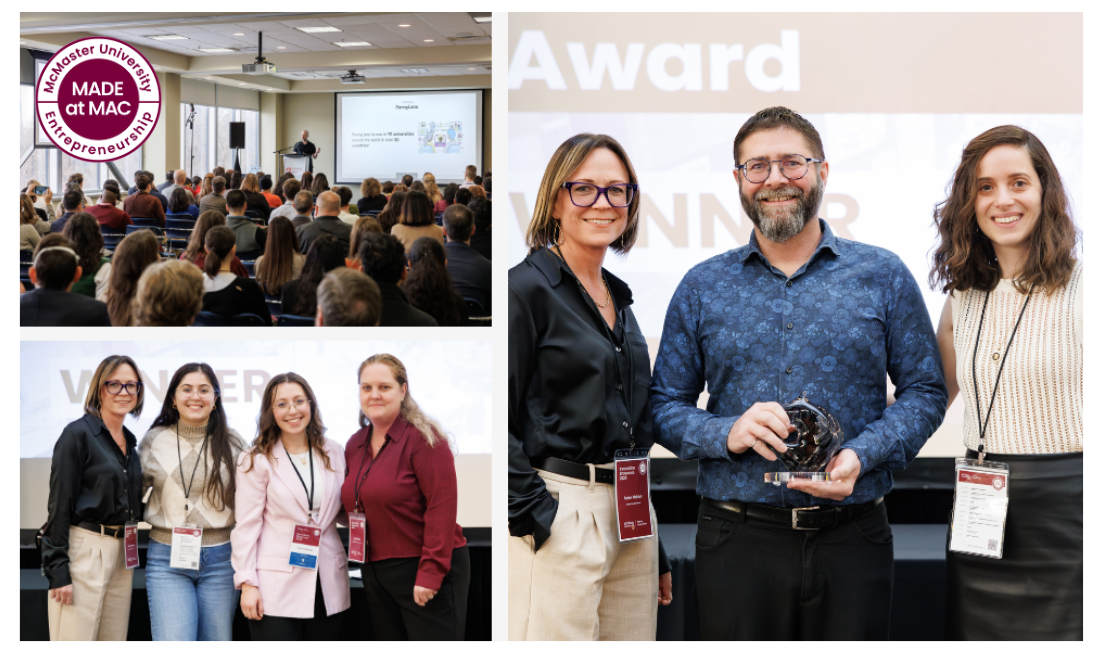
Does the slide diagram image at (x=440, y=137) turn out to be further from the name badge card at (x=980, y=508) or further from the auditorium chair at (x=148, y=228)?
the name badge card at (x=980, y=508)

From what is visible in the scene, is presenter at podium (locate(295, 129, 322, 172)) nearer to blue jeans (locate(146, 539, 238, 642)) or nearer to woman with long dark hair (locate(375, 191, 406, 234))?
woman with long dark hair (locate(375, 191, 406, 234))

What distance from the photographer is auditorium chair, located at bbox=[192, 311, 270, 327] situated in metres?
2.09

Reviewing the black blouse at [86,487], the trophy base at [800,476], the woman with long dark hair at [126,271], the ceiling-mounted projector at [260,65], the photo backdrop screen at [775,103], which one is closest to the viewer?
the trophy base at [800,476]

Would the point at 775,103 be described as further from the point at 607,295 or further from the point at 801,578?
the point at 801,578

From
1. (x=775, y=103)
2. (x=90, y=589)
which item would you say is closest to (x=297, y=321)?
(x=90, y=589)

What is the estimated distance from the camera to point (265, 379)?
2396mm

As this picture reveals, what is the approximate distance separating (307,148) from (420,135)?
317mm

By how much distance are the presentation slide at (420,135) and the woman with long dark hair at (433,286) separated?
0.18 metres

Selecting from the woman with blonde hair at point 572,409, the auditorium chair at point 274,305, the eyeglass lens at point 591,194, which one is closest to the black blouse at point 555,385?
the woman with blonde hair at point 572,409

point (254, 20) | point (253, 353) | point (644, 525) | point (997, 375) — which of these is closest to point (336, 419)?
point (253, 353)

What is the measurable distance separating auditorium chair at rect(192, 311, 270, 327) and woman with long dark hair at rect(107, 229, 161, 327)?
167 millimetres

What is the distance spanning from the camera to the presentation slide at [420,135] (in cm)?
211

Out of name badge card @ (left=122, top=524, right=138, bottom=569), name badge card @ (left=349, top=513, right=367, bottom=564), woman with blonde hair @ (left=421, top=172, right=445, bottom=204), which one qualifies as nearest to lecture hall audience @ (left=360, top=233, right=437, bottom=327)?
woman with blonde hair @ (left=421, top=172, right=445, bottom=204)
